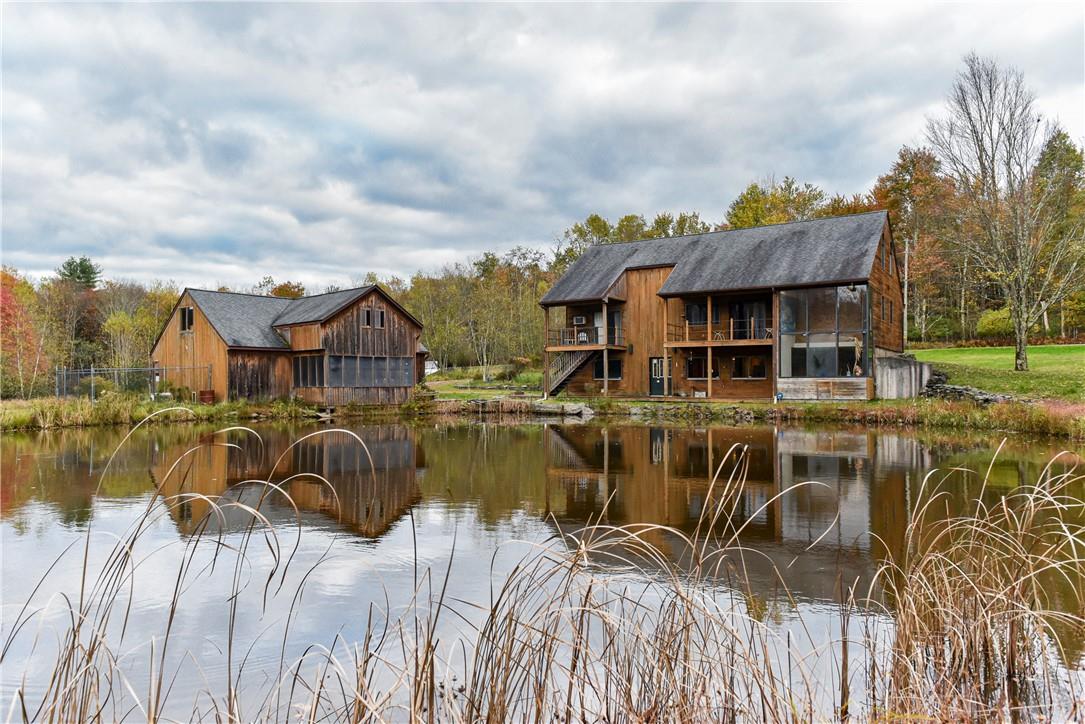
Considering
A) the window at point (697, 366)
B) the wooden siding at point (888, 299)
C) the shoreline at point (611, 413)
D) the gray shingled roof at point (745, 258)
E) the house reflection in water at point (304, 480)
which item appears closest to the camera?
the house reflection in water at point (304, 480)

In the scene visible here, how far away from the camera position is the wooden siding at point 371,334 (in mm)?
31641

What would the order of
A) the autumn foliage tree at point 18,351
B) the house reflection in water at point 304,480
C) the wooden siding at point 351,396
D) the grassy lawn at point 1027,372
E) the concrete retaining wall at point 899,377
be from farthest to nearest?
the wooden siding at point 351,396, the autumn foliage tree at point 18,351, the concrete retaining wall at point 899,377, the grassy lawn at point 1027,372, the house reflection in water at point 304,480

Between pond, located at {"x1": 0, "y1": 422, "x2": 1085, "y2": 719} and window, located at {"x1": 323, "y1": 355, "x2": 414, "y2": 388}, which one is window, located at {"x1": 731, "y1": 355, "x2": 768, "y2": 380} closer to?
pond, located at {"x1": 0, "y1": 422, "x2": 1085, "y2": 719}

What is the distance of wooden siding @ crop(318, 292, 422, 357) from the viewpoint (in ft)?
104

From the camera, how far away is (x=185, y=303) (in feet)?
108

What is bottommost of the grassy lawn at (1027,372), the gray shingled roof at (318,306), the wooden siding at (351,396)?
the wooden siding at (351,396)

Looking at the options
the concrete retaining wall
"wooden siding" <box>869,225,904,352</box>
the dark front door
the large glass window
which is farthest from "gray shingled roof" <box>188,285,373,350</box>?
the concrete retaining wall

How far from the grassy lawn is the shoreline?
9.26 ft

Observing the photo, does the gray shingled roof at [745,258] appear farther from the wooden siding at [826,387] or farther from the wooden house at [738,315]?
the wooden siding at [826,387]

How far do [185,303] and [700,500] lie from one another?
97.5 feet

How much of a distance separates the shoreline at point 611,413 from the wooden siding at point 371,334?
10.2 feet

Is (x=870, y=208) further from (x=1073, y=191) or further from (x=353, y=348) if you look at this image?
(x=353, y=348)


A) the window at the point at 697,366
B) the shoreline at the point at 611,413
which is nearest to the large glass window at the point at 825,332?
the shoreline at the point at 611,413

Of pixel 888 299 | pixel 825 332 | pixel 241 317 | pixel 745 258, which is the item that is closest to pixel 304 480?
pixel 825 332
